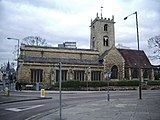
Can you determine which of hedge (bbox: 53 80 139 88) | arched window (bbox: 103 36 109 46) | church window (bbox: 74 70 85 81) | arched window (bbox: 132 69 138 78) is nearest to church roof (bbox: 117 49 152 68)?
arched window (bbox: 132 69 138 78)

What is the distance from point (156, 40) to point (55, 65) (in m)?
26.6

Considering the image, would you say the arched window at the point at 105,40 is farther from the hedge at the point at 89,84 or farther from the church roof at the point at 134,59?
the hedge at the point at 89,84

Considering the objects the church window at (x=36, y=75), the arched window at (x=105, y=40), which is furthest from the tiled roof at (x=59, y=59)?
the arched window at (x=105, y=40)

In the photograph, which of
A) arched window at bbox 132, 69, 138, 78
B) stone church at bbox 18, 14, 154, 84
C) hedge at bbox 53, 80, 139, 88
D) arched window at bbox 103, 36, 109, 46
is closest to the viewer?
hedge at bbox 53, 80, 139, 88

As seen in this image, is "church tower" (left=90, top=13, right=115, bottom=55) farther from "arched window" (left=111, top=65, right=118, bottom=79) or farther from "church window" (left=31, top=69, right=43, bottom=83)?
"church window" (left=31, top=69, right=43, bottom=83)

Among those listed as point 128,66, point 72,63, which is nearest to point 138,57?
point 128,66

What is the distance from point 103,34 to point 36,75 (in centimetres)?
2355

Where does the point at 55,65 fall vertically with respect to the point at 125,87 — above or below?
above

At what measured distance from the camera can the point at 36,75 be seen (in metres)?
48.1

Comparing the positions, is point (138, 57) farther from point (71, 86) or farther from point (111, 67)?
point (71, 86)

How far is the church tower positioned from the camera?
61.2m

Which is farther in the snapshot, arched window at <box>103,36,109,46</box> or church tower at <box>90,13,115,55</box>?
arched window at <box>103,36,109,46</box>

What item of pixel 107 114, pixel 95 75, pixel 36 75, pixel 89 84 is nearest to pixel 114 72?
pixel 95 75

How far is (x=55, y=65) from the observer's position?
49.4 m
